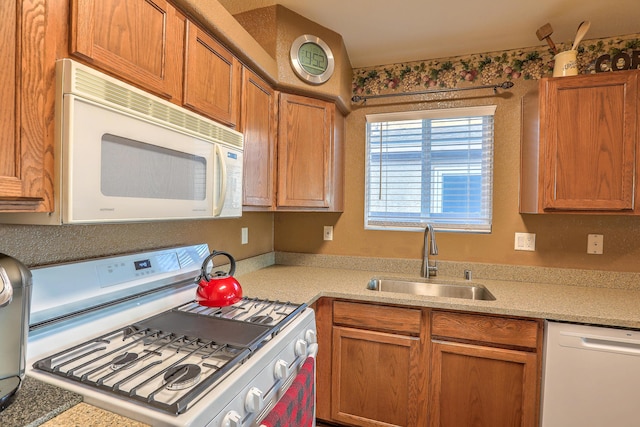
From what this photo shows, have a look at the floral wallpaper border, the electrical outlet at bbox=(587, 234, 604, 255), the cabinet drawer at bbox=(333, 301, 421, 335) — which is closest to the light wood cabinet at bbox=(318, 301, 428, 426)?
the cabinet drawer at bbox=(333, 301, 421, 335)

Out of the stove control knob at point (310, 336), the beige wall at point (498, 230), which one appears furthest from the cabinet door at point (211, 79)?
the beige wall at point (498, 230)

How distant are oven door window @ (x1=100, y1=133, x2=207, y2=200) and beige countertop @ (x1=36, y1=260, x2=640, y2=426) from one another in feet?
2.43

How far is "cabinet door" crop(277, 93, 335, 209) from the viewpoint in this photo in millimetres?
1928

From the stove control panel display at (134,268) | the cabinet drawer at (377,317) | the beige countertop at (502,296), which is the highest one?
the stove control panel display at (134,268)

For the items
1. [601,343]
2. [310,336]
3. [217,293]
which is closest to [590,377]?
[601,343]

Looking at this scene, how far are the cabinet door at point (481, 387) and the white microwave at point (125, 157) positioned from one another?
4.53 ft

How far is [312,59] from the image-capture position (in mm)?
1943

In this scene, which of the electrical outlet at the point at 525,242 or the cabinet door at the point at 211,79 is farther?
the electrical outlet at the point at 525,242

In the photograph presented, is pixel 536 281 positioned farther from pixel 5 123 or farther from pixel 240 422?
pixel 5 123

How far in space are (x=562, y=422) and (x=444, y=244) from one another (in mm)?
1083

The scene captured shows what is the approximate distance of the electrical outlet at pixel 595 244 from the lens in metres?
1.92

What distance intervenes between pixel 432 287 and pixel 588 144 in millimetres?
1141

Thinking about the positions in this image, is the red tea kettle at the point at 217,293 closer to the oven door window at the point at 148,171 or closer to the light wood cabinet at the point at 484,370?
the oven door window at the point at 148,171

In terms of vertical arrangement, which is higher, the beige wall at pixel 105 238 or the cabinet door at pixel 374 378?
the beige wall at pixel 105 238
